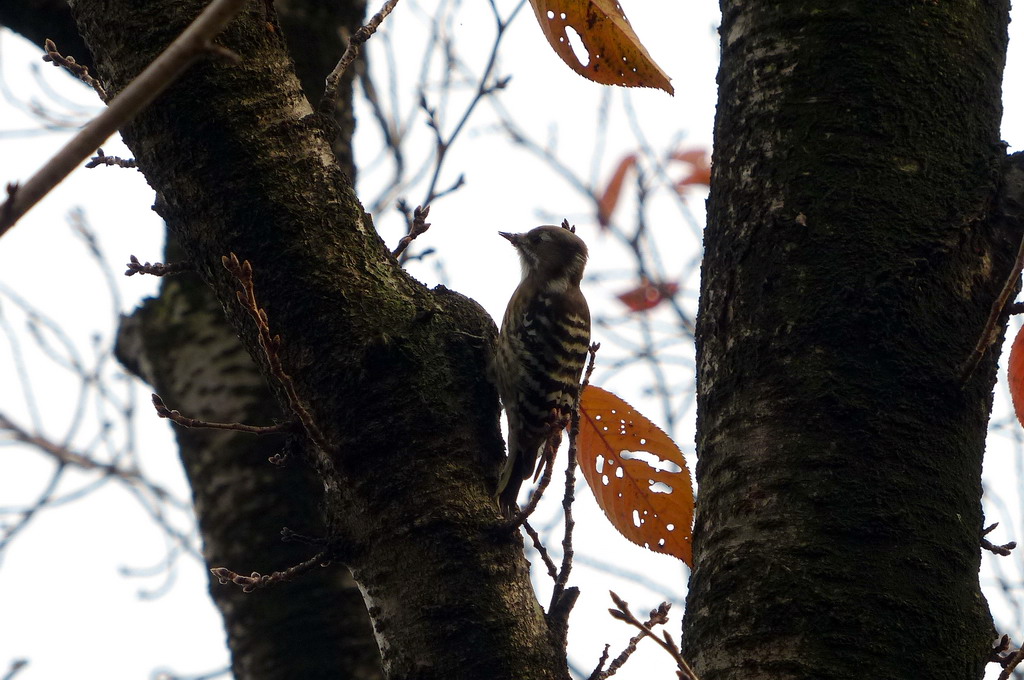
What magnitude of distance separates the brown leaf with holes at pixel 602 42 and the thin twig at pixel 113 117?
44.5 inches

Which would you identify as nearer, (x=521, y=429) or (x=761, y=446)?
(x=761, y=446)

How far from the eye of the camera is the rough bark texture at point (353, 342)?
7.40 feet

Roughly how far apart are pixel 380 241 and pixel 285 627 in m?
2.14

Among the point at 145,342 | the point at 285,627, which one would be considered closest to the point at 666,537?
the point at 285,627

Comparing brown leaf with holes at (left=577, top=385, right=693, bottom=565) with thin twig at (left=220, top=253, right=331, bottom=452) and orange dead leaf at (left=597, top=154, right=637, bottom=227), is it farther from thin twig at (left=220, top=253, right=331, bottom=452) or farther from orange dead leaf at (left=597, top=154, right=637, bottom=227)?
orange dead leaf at (left=597, top=154, right=637, bottom=227)

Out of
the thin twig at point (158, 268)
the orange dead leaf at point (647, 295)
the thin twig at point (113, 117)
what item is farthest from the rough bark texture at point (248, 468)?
the orange dead leaf at point (647, 295)

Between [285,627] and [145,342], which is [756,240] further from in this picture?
[145,342]

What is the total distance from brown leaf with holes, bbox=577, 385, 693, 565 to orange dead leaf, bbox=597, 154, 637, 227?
770 centimetres

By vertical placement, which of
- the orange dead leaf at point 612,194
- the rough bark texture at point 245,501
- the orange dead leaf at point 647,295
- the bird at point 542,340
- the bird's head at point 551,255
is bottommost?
the rough bark texture at point 245,501

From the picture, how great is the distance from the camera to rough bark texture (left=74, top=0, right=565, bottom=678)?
226cm

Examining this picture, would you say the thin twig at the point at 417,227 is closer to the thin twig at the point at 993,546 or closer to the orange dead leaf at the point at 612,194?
the thin twig at the point at 993,546

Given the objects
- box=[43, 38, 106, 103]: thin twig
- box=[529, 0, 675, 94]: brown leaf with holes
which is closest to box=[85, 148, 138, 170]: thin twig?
box=[43, 38, 106, 103]: thin twig

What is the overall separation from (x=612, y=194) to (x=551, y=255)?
4.11 meters

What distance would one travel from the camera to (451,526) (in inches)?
89.9
